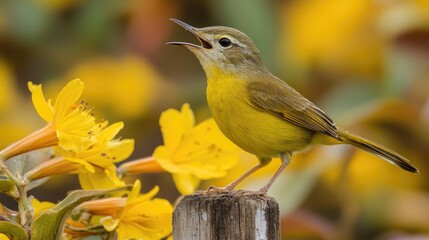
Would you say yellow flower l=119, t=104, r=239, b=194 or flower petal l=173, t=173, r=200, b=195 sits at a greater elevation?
yellow flower l=119, t=104, r=239, b=194

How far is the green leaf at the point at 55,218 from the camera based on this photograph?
8.38ft

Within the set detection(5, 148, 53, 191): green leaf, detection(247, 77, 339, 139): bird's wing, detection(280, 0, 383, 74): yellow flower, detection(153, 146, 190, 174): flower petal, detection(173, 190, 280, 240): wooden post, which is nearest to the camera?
detection(173, 190, 280, 240): wooden post

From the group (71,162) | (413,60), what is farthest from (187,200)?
(413,60)

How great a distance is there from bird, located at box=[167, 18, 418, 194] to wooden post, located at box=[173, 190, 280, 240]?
777 mm

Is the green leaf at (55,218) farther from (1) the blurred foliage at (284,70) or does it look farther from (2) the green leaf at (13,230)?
(1) the blurred foliage at (284,70)

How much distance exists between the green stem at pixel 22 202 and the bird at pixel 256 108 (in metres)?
0.84

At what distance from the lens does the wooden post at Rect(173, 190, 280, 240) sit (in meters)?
2.50

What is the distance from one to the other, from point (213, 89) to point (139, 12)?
17.5ft

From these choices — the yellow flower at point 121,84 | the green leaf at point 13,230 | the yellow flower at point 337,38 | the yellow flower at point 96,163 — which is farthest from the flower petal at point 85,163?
the yellow flower at point 337,38

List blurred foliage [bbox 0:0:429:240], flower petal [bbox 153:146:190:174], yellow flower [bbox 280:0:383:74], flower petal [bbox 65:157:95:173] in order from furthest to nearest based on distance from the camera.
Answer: yellow flower [bbox 280:0:383:74]
blurred foliage [bbox 0:0:429:240]
flower petal [bbox 153:146:190:174]
flower petal [bbox 65:157:95:173]

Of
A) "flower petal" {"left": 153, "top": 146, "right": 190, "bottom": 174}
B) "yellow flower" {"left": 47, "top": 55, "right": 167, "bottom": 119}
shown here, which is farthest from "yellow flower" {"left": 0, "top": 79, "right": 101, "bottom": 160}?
"yellow flower" {"left": 47, "top": 55, "right": 167, "bottom": 119}

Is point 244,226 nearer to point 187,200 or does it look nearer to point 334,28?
point 187,200

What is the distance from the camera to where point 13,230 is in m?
2.53

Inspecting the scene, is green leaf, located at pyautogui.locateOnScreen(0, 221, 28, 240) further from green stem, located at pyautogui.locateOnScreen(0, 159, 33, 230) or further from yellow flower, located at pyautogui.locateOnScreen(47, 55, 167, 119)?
yellow flower, located at pyautogui.locateOnScreen(47, 55, 167, 119)
